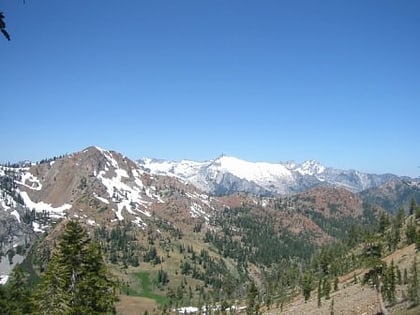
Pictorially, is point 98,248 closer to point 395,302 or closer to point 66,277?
point 66,277

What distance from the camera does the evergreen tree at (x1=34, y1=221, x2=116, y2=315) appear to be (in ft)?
129

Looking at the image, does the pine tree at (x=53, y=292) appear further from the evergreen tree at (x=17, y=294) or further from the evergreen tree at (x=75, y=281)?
the evergreen tree at (x=17, y=294)

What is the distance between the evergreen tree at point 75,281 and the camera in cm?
3941

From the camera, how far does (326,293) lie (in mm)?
135250

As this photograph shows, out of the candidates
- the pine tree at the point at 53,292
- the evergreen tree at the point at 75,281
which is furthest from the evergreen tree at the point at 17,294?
the pine tree at the point at 53,292

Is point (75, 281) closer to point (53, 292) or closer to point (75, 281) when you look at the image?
point (75, 281)

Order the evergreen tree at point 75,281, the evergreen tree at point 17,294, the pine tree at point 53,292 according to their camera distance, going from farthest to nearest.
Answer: the evergreen tree at point 17,294
the evergreen tree at point 75,281
the pine tree at point 53,292

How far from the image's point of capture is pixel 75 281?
4106cm

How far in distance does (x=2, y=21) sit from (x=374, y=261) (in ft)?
215

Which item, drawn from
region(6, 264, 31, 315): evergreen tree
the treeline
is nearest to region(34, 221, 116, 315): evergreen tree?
the treeline

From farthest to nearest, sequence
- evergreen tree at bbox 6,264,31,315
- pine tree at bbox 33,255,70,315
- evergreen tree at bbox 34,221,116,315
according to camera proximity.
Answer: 1. evergreen tree at bbox 6,264,31,315
2. evergreen tree at bbox 34,221,116,315
3. pine tree at bbox 33,255,70,315

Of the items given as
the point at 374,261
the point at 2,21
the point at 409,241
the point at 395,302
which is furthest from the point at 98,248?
the point at 409,241

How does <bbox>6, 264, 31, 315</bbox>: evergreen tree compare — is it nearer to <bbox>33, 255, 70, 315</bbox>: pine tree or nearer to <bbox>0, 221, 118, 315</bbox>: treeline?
<bbox>0, 221, 118, 315</bbox>: treeline

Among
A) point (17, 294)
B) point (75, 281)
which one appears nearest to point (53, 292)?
point (75, 281)
